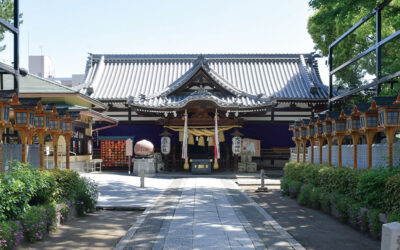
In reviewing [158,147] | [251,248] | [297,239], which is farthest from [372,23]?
[158,147]

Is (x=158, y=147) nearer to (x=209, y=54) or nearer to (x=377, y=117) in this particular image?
(x=209, y=54)

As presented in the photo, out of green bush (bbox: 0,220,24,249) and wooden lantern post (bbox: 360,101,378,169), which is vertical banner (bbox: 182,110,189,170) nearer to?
wooden lantern post (bbox: 360,101,378,169)

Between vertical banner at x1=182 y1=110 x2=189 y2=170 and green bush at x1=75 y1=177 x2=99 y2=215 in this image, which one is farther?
vertical banner at x1=182 y1=110 x2=189 y2=170

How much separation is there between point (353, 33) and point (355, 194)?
16.0 meters

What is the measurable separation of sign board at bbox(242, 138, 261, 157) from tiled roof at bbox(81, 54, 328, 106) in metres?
3.11

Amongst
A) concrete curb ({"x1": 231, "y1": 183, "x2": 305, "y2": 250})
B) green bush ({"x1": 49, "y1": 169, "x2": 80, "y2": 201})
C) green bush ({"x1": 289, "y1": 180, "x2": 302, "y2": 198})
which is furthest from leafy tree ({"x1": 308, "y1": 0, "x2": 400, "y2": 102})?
green bush ({"x1": 49, "y1": 169, "x2": 80, "y2": 201})

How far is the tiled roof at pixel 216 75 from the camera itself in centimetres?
2365

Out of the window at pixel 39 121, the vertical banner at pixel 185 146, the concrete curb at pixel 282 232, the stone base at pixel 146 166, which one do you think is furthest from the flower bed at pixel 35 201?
the vertical banner at pixel 185 146

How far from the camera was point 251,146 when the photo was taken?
2402cm

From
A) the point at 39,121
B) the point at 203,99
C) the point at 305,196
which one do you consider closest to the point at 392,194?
the point at 305,196

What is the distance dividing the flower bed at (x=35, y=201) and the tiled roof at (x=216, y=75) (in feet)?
44.5

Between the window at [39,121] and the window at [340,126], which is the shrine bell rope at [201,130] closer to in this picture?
the window at [340,126]

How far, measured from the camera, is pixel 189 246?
6164mm

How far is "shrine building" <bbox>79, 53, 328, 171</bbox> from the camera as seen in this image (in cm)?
2212
